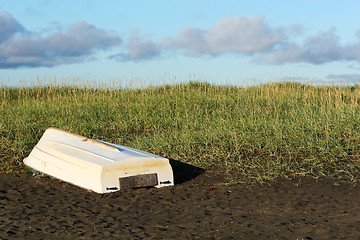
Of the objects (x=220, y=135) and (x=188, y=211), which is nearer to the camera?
(x=188, y=211)

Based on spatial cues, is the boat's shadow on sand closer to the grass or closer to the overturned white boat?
the grass

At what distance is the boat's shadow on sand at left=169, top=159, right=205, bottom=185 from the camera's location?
17.6 feet

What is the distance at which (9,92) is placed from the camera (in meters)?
14.9

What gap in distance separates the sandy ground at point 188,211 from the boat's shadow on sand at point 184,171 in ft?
0.37

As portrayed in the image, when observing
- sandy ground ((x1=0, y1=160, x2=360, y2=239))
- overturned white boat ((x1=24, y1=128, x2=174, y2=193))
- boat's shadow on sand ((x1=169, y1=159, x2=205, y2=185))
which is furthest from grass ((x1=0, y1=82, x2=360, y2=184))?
overturned white boat ((x1=24, y1=128, x2=174, y2=193))

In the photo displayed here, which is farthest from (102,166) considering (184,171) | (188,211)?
(184,171)

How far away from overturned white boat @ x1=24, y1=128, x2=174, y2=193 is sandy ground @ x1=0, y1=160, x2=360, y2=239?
138mm

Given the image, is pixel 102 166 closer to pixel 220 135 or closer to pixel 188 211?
pixel 188 211

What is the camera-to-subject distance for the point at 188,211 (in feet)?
13.3

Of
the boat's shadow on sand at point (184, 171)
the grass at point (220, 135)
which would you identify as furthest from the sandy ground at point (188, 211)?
the grass at point (220, 135)

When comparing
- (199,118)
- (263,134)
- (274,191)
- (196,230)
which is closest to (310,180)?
(274,191)

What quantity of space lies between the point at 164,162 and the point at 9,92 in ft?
39.3

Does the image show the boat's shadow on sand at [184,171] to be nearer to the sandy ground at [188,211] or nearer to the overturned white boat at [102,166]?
the sandy ground at [188,211]

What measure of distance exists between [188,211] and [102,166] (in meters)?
1.28
